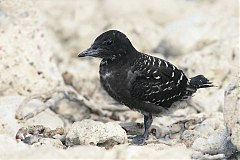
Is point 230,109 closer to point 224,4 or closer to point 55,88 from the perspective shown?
point 55,88

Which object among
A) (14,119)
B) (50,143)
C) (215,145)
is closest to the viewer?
(215,145)

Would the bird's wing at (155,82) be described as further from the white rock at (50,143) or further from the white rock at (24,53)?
the white rock at (24,53)

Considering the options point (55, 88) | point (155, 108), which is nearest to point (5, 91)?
point (55, 88)

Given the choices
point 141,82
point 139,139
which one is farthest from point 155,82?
point 139,139

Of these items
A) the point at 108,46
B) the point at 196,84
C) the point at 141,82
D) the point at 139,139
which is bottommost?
the point at 139,139

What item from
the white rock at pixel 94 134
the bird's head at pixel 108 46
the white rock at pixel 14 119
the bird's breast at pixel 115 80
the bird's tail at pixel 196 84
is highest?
the bird's head at pixel 108 46

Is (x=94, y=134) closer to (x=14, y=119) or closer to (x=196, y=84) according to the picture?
(x=14, y=119)

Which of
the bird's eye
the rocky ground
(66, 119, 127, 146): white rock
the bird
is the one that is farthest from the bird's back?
(66, 119, 127, 146): white rock

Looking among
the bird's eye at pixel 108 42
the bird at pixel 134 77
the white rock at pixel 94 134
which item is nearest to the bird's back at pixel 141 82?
the bird at pixel 134 77
